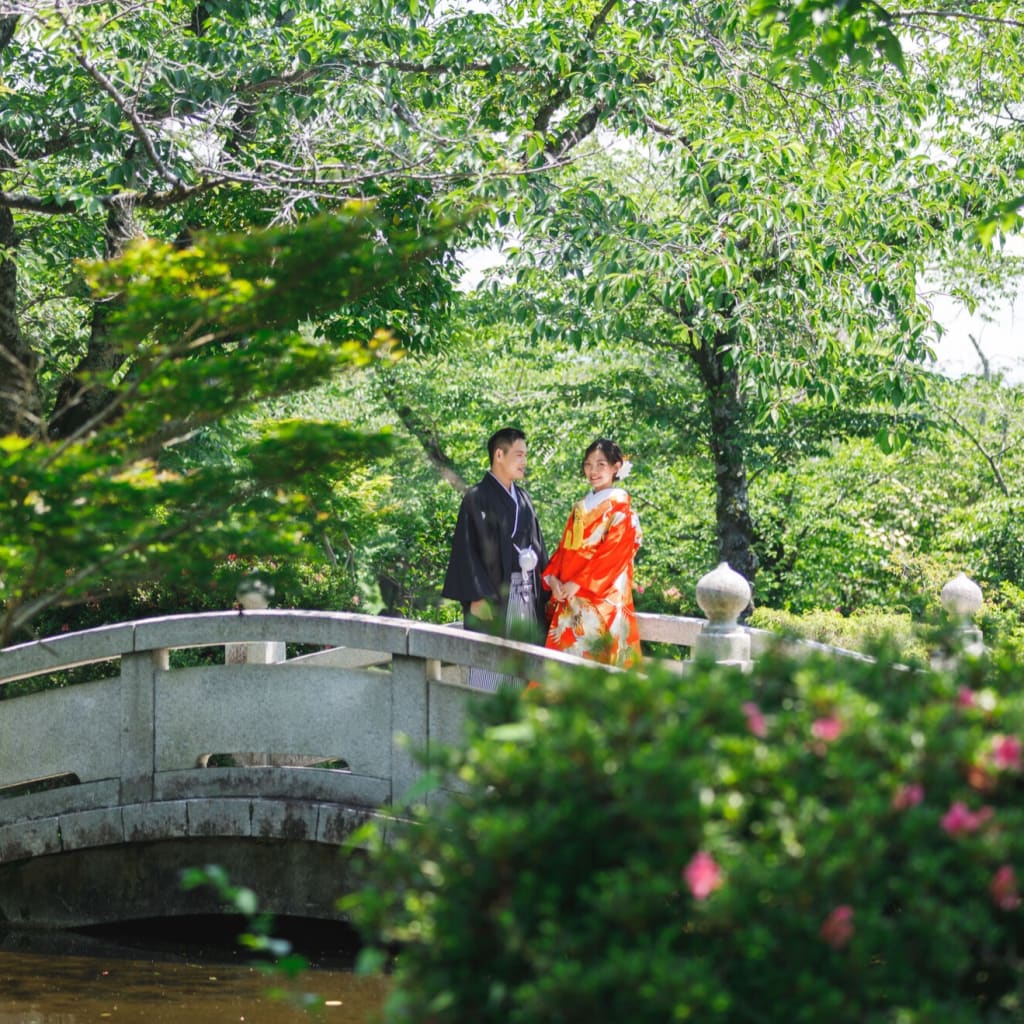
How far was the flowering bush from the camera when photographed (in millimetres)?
2299

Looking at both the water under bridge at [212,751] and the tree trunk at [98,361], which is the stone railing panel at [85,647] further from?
the tree trunk at [98,361]

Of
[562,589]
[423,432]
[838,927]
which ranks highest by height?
[423,432]

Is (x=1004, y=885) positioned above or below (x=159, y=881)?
above

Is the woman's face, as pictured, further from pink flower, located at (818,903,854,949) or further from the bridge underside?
pink flower, located at (818,903,854,949)

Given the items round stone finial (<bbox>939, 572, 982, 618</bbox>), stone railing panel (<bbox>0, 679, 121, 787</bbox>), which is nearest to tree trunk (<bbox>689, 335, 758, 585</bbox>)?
round stone finial (<bbox>939, 572, 982, 618</bbox>)

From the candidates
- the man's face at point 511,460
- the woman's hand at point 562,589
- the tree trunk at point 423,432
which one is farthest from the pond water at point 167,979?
the tree trunk at point 423,432

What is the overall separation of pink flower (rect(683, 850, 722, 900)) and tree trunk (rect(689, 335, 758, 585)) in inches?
412

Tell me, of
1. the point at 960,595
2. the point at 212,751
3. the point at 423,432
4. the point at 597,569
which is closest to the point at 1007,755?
the point at 597,569

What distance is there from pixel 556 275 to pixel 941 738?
258 inches

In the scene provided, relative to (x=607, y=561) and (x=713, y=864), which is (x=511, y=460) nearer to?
(x=607, y=561)

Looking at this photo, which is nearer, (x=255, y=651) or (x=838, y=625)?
(x=255, y=651)

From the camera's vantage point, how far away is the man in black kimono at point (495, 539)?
688cm

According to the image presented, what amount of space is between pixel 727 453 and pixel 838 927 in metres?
10.7

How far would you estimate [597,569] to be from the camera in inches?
282
